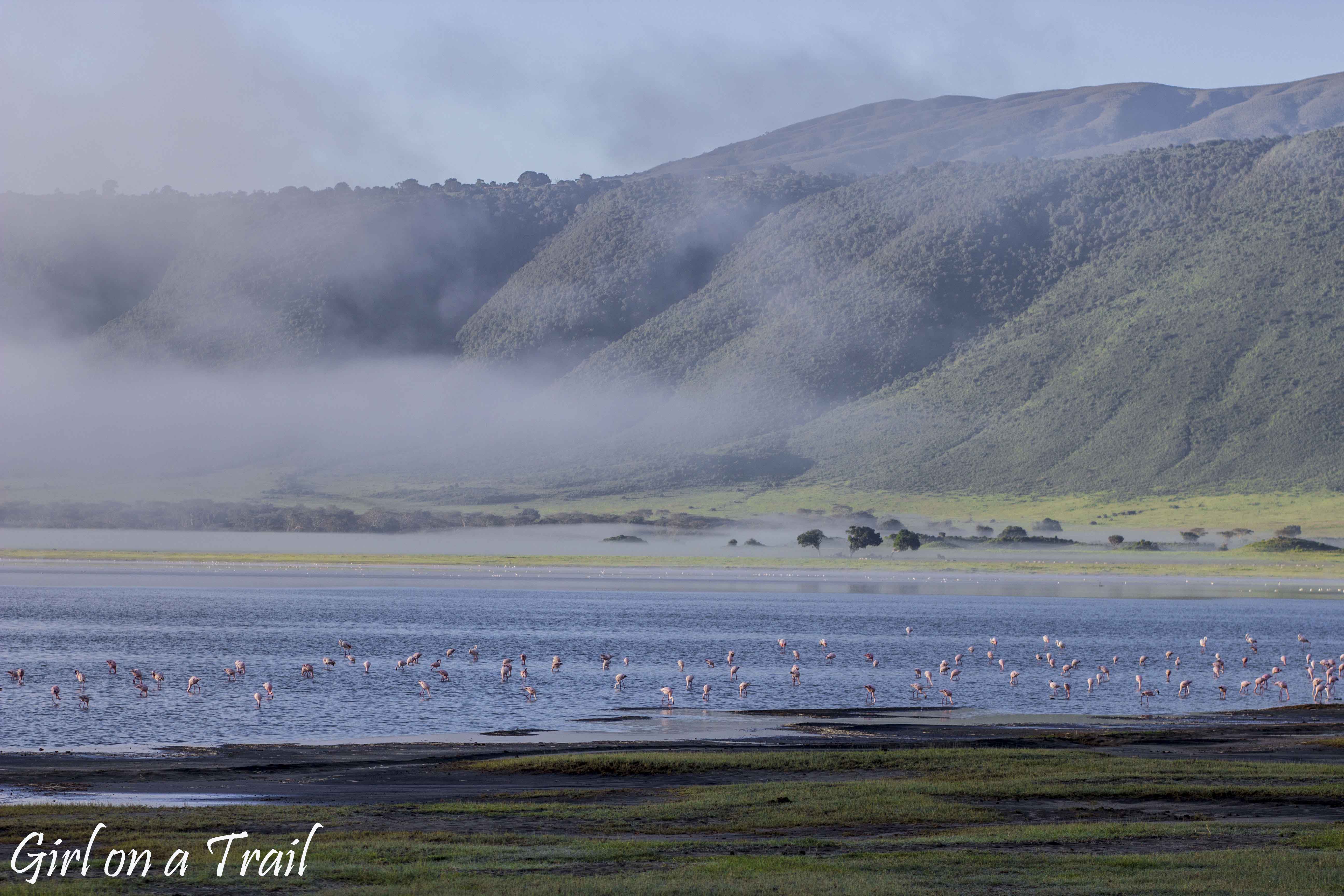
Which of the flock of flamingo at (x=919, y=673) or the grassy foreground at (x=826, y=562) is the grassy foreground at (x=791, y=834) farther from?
the grassy foreground at (x=826, y=562)

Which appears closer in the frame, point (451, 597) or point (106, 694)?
point (106, 694)

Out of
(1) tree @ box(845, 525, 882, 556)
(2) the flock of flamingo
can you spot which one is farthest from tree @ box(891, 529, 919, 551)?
(2) the flock of flamingo

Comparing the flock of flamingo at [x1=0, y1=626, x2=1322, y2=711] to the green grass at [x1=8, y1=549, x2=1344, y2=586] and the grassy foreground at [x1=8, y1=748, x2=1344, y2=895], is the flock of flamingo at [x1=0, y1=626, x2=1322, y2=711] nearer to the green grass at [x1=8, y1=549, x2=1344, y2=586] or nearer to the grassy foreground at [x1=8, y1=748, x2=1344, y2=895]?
the grassy foreground at [x1=8, y1=748, x2=1344, y2=895]

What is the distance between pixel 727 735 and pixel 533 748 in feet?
16.3

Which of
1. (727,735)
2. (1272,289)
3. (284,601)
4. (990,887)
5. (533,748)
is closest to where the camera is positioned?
(990,887)

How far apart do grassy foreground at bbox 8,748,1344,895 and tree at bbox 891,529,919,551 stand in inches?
4911

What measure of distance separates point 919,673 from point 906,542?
338 feet

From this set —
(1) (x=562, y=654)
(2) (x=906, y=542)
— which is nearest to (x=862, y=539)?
(2) (x=906, y=542)

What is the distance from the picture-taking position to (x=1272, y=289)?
641 feet

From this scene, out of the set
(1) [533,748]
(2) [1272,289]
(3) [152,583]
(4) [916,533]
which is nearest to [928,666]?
(1) [533,748]

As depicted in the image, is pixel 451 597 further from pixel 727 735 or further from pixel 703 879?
pixel 703 879

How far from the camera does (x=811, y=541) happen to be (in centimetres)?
16262

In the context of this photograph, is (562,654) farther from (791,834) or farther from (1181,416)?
(1181,416)

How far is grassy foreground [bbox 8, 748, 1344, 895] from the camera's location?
56.1 ft
